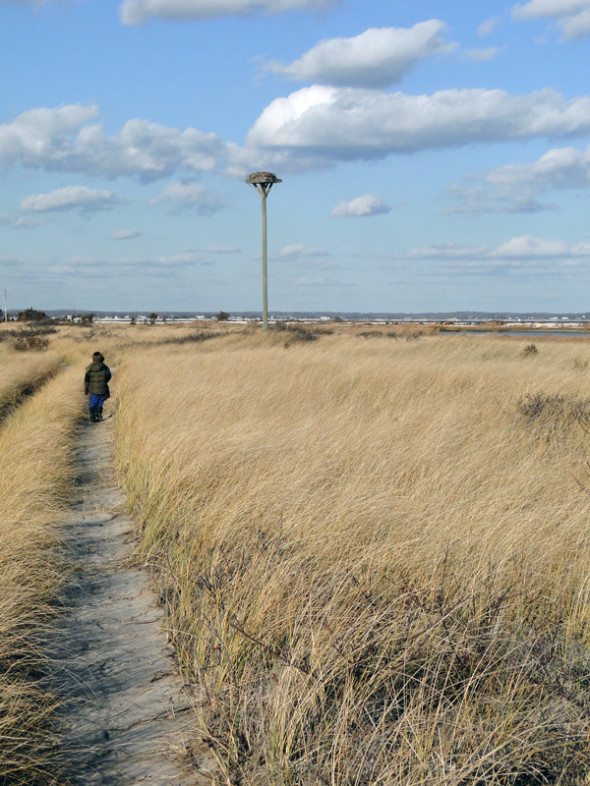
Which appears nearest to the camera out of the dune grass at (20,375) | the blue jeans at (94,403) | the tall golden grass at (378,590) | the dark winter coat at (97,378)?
the tall golden grass at (378,590)

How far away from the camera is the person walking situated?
498 inches

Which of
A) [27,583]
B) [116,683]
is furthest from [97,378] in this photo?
[116,683]

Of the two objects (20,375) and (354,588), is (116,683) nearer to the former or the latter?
(354,588)

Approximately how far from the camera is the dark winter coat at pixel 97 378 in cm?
1264

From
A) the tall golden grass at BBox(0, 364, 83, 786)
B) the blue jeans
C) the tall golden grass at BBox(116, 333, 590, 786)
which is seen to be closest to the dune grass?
the blue jeans

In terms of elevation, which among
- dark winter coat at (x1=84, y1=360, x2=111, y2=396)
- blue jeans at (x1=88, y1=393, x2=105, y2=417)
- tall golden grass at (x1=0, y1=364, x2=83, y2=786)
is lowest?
tall golden grass at (x1=0, y1=364, x2=83, y2=786)

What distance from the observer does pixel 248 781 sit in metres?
2.39

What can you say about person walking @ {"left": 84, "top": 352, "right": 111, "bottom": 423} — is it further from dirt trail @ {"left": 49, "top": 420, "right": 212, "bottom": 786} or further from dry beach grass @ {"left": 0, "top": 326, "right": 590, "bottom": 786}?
dirt trail @ {"left": 49, "top": 420, "right": 212, "bottom": 786}

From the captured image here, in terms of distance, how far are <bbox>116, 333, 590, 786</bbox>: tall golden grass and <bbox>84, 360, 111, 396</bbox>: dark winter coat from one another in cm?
446

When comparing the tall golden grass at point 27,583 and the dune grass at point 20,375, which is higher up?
the dune grass at point 20,375

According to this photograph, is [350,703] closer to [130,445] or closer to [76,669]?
[76,669]

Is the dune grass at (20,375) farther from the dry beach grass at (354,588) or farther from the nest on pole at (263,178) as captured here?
the nest on pole at (263,178)

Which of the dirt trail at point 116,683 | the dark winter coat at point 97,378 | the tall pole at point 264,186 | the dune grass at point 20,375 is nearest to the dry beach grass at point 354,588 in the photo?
the dirt trail at point 116,683

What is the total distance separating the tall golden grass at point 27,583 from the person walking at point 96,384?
10.7ft
